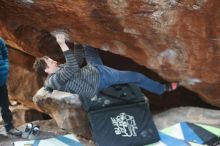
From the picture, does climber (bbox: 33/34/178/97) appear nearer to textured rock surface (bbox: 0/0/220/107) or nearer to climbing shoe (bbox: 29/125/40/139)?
textured rock surface (bbox: 0/0/220/107)

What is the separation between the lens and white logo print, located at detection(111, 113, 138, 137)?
5.07 meters

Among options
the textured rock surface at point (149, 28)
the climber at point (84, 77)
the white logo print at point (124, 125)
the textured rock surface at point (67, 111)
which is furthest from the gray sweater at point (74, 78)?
the textured rock surface at point (67, 111)

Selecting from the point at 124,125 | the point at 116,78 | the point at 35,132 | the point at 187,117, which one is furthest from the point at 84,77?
the point at 187,117

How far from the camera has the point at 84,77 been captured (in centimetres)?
488

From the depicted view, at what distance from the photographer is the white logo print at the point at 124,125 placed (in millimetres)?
5070

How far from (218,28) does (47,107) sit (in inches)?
107

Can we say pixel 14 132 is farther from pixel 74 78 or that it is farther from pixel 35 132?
pixel 74 78

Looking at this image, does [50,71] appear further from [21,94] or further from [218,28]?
[21,94]

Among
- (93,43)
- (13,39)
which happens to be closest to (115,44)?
(93,43)

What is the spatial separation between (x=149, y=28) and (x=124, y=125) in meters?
1.24

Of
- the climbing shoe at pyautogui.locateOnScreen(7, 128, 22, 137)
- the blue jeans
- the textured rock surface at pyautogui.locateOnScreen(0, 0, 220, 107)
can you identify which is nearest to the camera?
the textured rock surface at pyautogui.locateOnScreen(0, 0, 220, 107)

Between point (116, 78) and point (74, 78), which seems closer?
point (74, 78)

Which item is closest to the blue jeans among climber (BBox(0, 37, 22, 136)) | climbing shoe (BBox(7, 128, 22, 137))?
climber (BBox(0, 37, 22, 136))

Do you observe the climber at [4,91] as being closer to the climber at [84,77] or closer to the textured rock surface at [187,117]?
the climber at [84,77]
